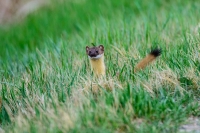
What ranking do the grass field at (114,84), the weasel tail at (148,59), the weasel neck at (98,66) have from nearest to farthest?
the grass field at (114,84)
the weasel tail at (148,59)
the weasel neck at (98,66)

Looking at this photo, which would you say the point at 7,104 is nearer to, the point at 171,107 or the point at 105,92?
the point at 105,92

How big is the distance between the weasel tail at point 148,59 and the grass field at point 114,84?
5 cm

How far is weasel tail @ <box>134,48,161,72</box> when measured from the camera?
177 inches

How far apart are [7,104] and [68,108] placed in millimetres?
725

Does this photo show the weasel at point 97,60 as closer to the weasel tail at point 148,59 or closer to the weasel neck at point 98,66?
the weasel neck at point 98,66

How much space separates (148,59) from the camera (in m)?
4.54

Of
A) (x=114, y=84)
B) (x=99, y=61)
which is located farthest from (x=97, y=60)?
(x=114, y=84)

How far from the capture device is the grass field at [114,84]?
12.6 feet

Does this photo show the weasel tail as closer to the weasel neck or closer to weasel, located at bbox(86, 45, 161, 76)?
weasel, located at bbox(86, 45, 161, 76)

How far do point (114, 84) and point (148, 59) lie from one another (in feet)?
1.24

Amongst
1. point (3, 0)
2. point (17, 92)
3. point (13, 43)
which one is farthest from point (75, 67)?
point (3, 0)

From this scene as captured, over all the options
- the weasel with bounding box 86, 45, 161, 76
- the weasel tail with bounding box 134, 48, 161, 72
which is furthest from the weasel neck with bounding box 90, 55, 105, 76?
the weasel tail with bounding box 134, 48, 161, 72

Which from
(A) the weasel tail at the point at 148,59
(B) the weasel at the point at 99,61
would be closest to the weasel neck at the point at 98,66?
(B) the weasel at the point at 99,61

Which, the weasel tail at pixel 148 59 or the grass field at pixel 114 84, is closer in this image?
the grass field at pixel 114 84
